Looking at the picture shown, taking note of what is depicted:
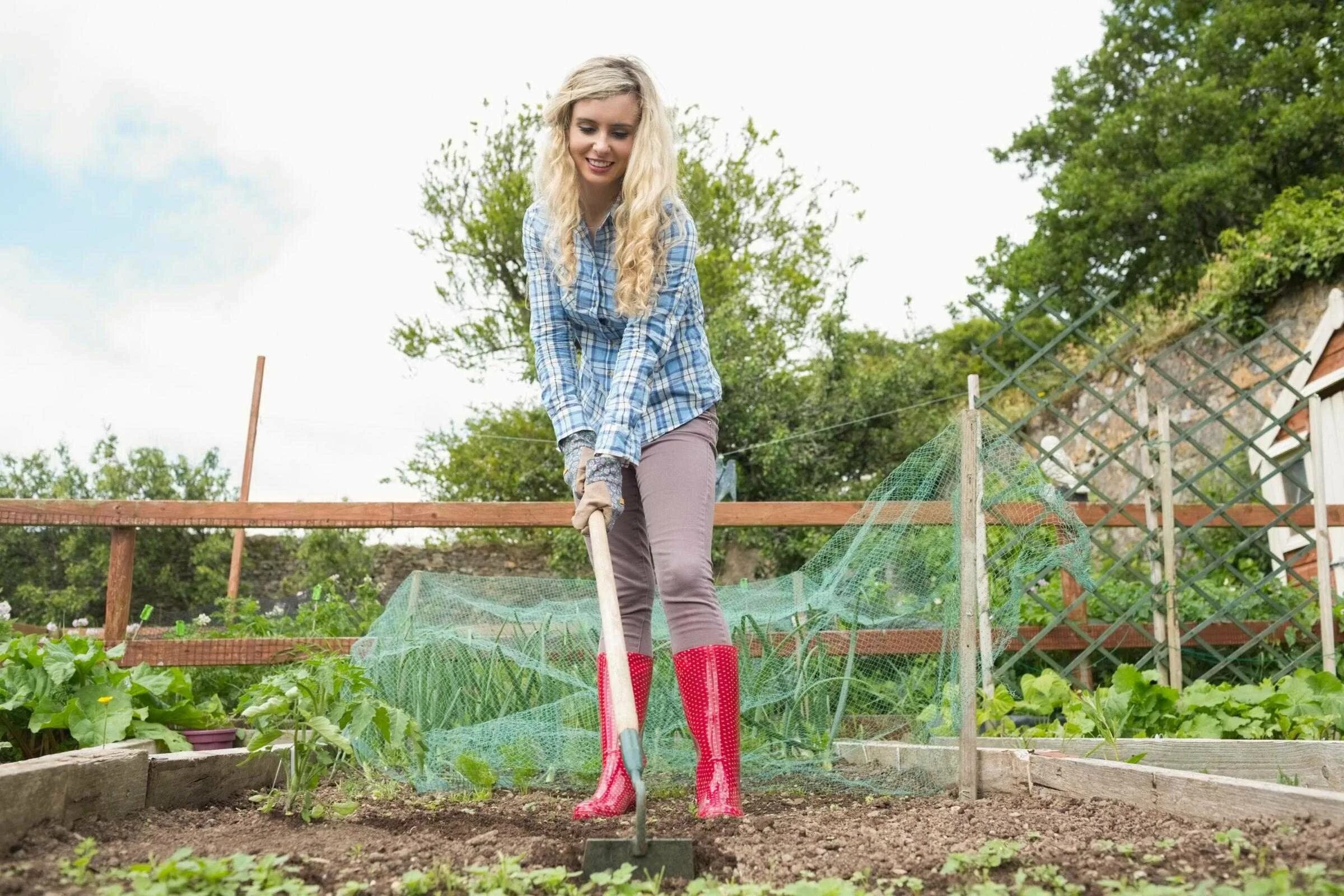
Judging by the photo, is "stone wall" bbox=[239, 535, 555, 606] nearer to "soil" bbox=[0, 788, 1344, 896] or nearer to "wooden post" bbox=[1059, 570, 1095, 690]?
"wooden post" bbox=[1059, 570, 1095, 690]

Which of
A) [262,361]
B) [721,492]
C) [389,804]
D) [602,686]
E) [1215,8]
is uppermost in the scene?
[1215,8]

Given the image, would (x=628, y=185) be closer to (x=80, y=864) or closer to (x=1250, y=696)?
(x=80, y=864)

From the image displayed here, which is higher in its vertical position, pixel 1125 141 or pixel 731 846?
pixel 1125 141

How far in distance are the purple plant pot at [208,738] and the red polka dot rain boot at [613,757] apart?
0.97m

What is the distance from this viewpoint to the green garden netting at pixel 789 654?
2.53 meters

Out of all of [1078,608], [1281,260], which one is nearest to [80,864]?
[1078,608]

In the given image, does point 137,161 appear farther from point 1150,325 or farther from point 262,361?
point 1150,325

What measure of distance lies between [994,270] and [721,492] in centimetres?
1195

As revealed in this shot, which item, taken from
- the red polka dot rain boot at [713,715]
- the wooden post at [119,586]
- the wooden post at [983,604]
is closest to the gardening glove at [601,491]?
the red polka dot rain boot at [713,715]

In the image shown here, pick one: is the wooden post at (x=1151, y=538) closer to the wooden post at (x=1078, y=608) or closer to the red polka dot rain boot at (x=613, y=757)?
the wooden post at (x=1078, y=608)

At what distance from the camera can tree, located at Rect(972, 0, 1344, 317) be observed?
15188 millimetres

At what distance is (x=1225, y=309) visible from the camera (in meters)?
9.08

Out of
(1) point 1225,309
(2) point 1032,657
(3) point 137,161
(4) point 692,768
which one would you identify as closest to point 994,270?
(1) point 1225,309

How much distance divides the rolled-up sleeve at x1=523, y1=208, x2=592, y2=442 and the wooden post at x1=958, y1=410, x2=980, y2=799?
33.8 inches
